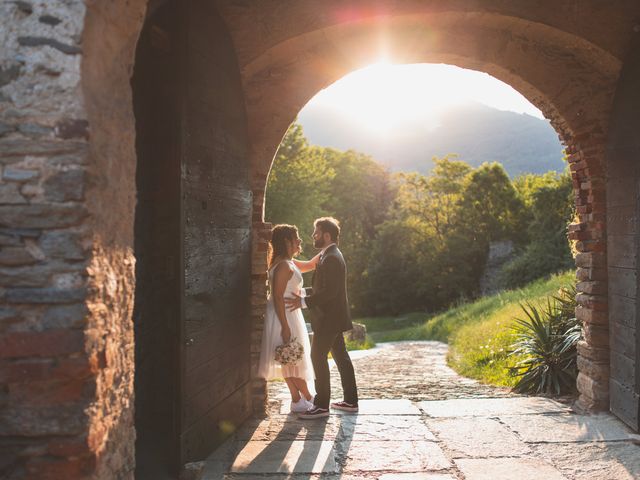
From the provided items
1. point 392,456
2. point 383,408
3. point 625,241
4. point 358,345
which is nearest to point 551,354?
point 625,241

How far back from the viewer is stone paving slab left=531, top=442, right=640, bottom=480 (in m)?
3.94

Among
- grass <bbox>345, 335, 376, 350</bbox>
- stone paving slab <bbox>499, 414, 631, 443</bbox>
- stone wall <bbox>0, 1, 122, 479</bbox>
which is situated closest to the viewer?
stone wall <bbox>0, 1, 122, 479</bbox>

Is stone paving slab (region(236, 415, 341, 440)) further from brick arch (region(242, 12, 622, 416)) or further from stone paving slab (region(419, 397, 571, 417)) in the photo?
brick arch (region(242, 12, 622, 416))

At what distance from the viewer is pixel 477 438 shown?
4.73 metres

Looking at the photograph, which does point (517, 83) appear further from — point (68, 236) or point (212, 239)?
point (68, 236)

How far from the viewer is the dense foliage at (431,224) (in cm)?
2127

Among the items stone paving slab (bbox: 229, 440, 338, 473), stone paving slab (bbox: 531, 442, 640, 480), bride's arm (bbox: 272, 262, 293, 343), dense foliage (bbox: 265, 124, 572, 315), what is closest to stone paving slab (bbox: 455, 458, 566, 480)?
stone paving slab (bbox: 531, 442, 640, 480)

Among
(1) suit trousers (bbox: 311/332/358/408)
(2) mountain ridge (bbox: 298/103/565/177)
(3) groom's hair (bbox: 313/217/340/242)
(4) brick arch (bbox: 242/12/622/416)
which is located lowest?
(1) suit trousers (bbox: 311/332/358/408)

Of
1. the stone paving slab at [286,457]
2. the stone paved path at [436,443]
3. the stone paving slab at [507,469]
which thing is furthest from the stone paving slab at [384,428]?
the stone paving slab at [507,469]

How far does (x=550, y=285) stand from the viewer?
1402cm

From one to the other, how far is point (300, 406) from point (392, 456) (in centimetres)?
137

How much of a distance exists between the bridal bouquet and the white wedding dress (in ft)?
0.29

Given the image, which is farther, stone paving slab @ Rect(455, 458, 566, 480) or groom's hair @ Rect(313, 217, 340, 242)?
groom's hair @ Rect(313, 217, 340, 242)

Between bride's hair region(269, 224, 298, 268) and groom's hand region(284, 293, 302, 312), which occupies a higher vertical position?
bride's hair region(269, 224, 298, 268)
